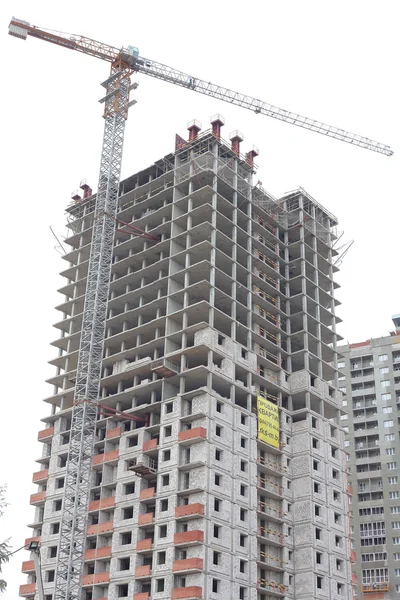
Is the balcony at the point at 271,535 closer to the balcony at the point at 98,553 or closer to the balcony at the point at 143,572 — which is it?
the balcony at the point at 143,572

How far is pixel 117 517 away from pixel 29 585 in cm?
1576

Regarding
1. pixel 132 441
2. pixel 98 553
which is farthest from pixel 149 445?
pixel 98 553

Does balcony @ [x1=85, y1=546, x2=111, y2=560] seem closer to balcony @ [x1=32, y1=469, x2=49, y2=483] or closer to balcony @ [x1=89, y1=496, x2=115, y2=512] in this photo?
balcony @ [x1=89, y1=496, x2=115, y2=512]

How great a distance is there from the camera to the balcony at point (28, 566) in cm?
10012

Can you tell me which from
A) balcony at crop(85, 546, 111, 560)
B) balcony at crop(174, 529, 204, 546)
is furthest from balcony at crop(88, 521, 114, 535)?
balcony at crop(174, 529, 204, 546)

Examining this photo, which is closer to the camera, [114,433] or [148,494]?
[148,494]

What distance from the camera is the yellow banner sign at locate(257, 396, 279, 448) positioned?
9900cm

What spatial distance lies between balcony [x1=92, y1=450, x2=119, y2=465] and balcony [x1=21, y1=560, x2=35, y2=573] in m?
14.5

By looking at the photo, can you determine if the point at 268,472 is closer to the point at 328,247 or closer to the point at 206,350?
the point at 206,350

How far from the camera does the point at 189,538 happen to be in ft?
275

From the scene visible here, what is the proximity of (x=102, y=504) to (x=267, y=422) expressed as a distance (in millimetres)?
21312

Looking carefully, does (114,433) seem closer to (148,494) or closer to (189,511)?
(148,494)

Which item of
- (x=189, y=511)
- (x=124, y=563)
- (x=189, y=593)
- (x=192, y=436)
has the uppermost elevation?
(x=192, y=436)

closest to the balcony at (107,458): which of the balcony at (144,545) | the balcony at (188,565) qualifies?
the balcony at (144,545)
